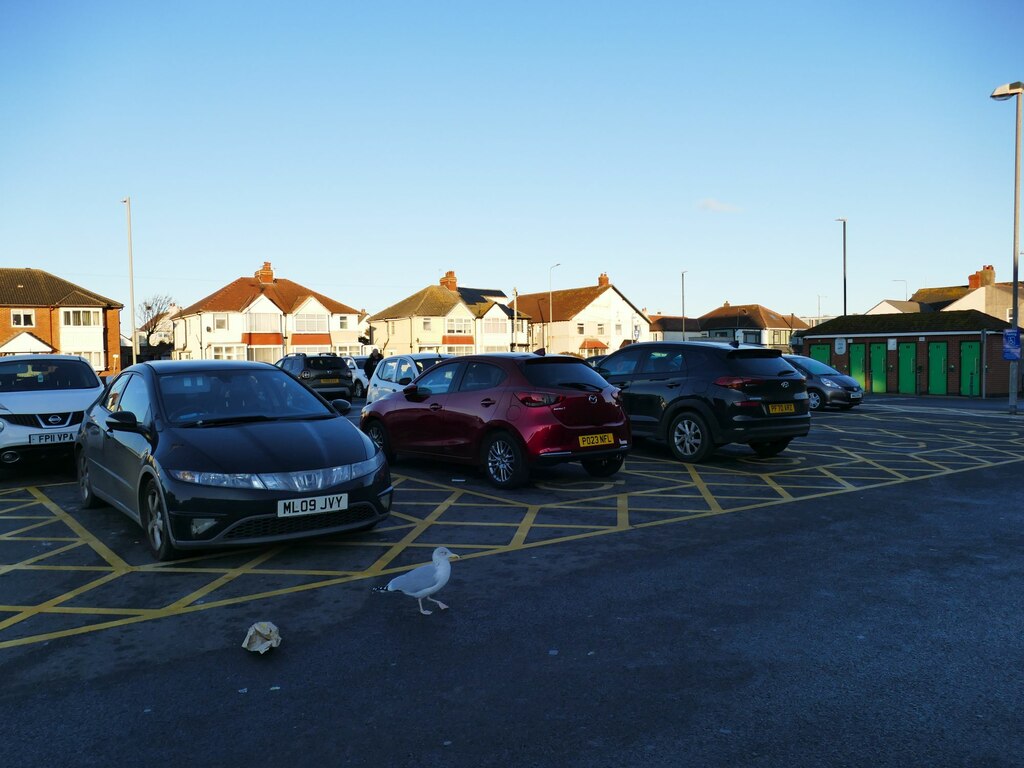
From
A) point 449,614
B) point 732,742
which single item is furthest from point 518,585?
point 732,742

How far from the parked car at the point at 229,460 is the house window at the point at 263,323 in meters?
62.0

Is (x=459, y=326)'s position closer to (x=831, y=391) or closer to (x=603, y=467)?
(x=831, y=391)

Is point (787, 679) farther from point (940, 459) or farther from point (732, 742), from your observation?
point (940, 459)

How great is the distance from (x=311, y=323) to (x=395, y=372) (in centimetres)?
5559

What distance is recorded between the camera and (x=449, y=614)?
16.5 ft

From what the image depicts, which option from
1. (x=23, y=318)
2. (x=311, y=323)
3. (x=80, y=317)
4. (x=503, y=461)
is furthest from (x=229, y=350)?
(x=503, y=461)

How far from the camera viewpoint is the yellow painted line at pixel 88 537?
6270 mm

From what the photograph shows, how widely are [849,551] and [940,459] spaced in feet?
21.9

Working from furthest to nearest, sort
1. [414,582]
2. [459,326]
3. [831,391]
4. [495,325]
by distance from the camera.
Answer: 1. [495,325]
2. [459,326]
3. [831,391]
4. [414,582]

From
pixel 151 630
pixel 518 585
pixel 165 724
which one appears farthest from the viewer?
pixel 518 585

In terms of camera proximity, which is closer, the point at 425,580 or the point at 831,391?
the point at 425,580

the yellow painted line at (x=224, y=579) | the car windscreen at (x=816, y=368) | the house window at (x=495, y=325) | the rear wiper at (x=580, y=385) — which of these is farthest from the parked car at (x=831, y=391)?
the house window at (x=495, y=325)

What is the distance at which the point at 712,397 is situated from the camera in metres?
11.2

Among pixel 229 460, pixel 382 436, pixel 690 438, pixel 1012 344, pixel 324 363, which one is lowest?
pixel 690 438
